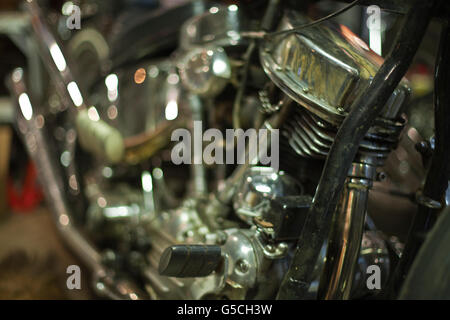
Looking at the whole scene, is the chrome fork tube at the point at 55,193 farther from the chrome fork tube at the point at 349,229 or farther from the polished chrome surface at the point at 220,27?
the polished chrome surface at the point at 220,27

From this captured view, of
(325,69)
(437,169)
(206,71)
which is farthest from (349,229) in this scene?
(206,71)

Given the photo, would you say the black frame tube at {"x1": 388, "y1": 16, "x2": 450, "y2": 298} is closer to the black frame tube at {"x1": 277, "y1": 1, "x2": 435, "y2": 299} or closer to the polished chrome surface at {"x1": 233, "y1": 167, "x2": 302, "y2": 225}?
the black frame tube at {"x1": 277, "y1": 1, "x2": 435, "y2": 299}

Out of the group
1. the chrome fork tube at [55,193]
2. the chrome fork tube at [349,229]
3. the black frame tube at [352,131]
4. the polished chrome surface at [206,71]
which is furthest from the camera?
the chrome fork tube at [55,193]

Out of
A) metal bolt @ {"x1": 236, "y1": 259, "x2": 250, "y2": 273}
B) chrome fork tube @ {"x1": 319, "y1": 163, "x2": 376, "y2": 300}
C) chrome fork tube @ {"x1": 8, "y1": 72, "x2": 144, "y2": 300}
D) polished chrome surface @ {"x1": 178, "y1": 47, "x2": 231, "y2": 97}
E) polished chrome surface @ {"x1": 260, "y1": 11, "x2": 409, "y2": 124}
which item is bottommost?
chrome fork tube @ {"x1": 8, "y1": 72, "x2": 144, "y2": 300}

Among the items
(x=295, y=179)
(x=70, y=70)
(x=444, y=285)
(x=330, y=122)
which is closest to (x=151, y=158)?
(x=70, y=70)

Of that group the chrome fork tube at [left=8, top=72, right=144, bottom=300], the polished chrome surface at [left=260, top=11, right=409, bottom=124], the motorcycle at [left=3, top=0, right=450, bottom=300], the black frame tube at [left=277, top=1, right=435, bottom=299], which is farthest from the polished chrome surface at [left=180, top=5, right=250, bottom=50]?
the chrome fork tube at [left=8, top=72, right=144, bottom=300]

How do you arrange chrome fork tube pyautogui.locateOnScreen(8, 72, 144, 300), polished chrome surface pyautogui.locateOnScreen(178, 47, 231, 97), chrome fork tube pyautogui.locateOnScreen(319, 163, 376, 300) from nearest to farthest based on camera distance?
chrome fork tube pyautogui.locateOnScreen(319, 163, 376, 300), polished chrome surface pyautogui.locateOnScreen(178, 47, 231, 97), chrome fork tube pyautogui.locateOnScreen(8, 72, 144, 300)

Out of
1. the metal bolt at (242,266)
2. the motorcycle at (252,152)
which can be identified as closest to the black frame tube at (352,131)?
the motorcycle at (252,152)

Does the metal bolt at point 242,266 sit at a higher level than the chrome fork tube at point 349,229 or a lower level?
lower

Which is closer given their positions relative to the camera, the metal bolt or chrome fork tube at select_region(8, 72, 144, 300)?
the metal bolt

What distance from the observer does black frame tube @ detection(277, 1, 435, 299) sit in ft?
2.24

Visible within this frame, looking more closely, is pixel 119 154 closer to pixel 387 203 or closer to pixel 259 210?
pixel 259 210

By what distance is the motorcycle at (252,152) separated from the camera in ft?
2.51

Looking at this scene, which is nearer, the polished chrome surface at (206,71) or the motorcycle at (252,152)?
the motorcycle at (252,152)
